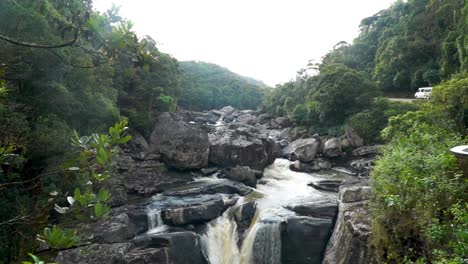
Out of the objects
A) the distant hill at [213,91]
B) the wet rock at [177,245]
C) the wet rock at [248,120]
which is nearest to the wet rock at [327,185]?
the wet rock at [177,245]

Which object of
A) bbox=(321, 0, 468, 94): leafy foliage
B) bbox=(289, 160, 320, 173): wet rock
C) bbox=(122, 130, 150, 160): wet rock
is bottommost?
bbox=(289, 160, 320, 173): wet rock

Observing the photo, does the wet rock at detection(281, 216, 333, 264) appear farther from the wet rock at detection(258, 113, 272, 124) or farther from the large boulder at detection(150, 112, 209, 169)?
the wet rock at detection(258, 113, 272, 124)

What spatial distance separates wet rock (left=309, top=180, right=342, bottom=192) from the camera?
15773 mm

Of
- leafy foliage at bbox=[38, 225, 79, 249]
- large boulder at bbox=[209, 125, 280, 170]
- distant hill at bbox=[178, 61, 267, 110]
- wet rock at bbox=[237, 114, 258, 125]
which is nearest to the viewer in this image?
leafy foliage at bbox=[38, 225, 79, 249]

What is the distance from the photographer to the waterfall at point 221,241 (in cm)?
1120

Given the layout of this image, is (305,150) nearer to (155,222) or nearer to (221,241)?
(221,241)

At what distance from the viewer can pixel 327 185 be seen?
53.1ft

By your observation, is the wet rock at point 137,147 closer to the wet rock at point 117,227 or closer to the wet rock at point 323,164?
the wet rock at point 117,227

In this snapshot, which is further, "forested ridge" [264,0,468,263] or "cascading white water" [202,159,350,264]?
"cascading white water" [202,159,350,264]

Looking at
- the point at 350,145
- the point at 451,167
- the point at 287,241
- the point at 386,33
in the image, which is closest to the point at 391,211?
the point at 451,167

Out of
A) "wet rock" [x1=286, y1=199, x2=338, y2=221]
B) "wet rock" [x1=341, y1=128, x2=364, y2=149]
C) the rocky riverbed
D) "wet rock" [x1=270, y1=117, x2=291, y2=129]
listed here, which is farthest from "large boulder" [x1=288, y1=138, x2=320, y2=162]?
"wet rock" [x1=270, y1=117, x2=291, y2=129]

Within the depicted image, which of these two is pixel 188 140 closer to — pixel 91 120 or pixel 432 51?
pixel 91 120

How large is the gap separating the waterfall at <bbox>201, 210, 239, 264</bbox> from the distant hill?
41.1 meters

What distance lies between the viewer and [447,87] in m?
11.8
